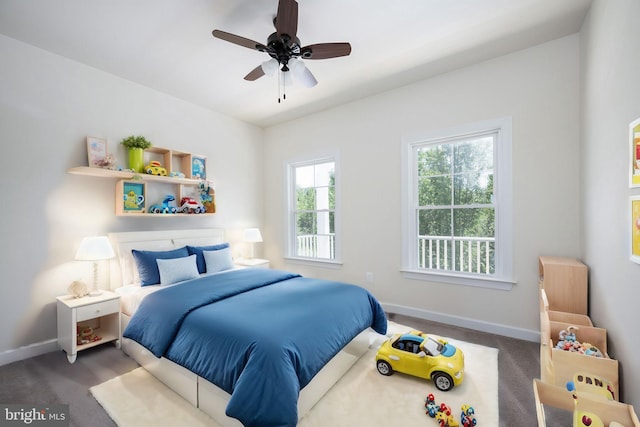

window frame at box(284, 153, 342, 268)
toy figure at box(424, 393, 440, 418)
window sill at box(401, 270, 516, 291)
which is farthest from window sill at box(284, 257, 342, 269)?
Answer: toy figure at box(424, 393, 440, 418)

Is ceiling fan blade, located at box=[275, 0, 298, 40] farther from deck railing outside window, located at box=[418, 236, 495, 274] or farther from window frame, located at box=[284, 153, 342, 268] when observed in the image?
deck railing outside window, located at box=[418, 236, 495, 274]

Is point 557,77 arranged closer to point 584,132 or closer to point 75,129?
point 584,132

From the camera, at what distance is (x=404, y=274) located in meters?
3.49

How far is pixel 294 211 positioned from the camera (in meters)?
4.68

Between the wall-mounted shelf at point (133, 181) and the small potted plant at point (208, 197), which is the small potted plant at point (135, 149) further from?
the small potted plant at point (208, 197)

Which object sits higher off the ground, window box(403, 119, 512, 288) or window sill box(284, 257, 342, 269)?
window box(403, 119, 512, 288)

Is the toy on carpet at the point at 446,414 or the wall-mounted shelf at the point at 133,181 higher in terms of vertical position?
the wall-mounted shelf at the point at 133,181

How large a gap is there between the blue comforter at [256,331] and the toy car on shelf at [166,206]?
118 cm

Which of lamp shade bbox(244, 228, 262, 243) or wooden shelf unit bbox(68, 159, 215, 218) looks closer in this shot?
wooden shelf unit bbox(68, 159, 215, 218)

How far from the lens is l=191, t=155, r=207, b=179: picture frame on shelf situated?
3.79 metres

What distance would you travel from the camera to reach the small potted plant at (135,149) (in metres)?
3.17

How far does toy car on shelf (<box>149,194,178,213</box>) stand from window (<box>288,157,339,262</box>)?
1772 mm

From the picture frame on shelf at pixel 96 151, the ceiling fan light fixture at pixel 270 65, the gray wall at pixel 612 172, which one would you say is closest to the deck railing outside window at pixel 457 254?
the gray wall at pixel 612 172

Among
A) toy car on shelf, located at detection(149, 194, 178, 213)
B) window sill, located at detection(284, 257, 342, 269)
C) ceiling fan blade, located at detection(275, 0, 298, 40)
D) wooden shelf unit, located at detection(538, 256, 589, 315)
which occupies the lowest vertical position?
window sill, located at detection(284, 257, 342, 269)
